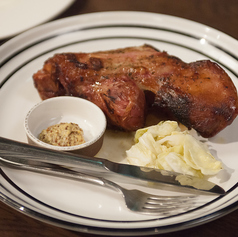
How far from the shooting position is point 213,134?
229 cm

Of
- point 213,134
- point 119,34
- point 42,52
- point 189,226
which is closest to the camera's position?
point 189,226

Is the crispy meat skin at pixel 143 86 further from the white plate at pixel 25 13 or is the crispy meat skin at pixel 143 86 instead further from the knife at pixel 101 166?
the white plate at pixel 25 13

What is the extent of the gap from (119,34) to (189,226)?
6.68 feet

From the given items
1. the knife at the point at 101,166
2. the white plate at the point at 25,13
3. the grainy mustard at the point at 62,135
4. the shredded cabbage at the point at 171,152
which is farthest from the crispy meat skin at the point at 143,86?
the white plate at the point at 25,13

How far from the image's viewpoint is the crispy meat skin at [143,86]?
7.20 ft

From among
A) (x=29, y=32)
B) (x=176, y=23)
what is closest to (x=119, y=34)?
(x=176, y=23)

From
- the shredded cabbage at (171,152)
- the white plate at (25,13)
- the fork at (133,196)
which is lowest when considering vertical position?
the fork at (133,196)

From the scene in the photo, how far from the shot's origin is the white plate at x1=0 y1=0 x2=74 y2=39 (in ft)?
10.5

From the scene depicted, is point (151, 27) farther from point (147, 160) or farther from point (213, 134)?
point (147, 160)

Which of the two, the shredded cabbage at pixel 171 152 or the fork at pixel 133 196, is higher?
the shredded cabbage at pixel 171 152

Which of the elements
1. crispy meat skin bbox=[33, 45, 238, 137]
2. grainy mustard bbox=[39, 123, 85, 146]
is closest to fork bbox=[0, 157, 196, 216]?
grainy mustard bbox=[39, 123, 85, 146]

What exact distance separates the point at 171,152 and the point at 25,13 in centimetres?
215

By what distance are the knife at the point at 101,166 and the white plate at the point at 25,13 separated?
1.51m

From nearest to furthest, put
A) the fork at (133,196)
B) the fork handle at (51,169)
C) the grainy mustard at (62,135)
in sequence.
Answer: the fork at (133,196), the fork handle at (51,169), the grainy mustard at (62,135)
